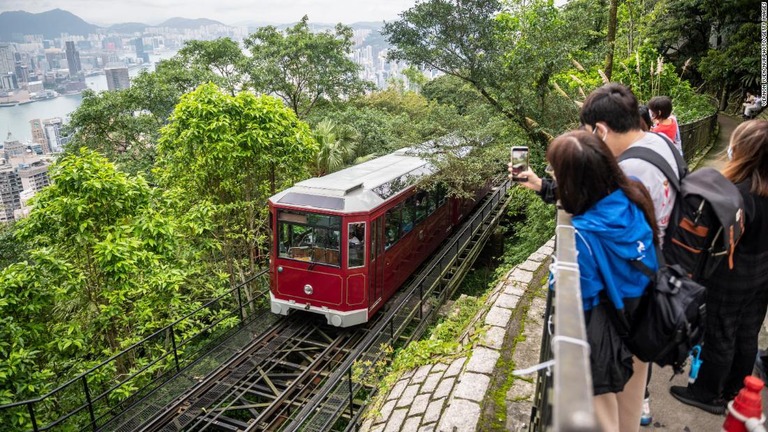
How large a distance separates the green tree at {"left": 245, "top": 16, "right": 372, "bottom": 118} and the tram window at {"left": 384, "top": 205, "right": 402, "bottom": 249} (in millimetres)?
13307

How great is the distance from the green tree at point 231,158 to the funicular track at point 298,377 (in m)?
2.34

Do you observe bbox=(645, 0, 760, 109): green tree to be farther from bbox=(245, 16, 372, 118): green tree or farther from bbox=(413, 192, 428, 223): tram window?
bbox=(245, 16, 372, 118): green tree

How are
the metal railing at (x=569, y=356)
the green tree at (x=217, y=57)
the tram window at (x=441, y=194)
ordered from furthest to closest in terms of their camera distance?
the green tree at (x=217, y=57)
the tram window at (x=441, y=194)
the metal railing at (x=569, y=356)

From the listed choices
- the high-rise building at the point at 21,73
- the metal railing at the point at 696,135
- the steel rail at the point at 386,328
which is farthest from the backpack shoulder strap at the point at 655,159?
the high-rise building at the point at 21,73

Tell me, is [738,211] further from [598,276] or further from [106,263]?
[106,263]

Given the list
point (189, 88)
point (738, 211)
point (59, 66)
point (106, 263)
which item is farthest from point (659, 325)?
point (59, 66)

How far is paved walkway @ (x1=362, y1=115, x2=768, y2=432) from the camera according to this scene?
3.34 metres

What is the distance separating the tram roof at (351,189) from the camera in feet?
28.1

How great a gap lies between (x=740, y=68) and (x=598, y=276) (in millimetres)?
21781

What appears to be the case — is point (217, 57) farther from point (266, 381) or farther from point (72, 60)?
point (72, 60)

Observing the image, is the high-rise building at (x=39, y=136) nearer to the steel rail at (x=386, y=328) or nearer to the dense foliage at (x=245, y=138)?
the dense foliage at (x=245, y=138)

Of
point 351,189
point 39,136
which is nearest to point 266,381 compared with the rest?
point 351,189

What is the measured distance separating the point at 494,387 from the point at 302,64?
19.9 metres

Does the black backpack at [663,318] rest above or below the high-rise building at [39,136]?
above
